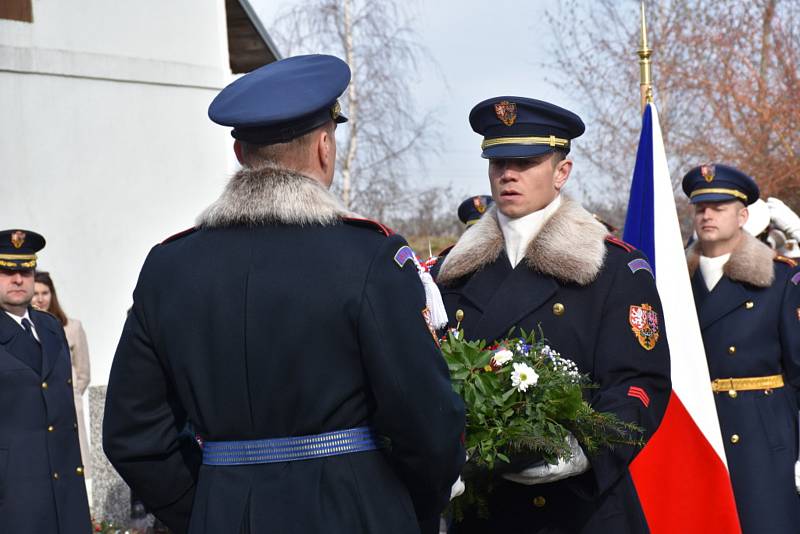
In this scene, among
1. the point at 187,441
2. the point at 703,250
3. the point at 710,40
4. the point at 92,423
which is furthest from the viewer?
the point at 710,40

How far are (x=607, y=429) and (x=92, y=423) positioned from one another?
696 cm

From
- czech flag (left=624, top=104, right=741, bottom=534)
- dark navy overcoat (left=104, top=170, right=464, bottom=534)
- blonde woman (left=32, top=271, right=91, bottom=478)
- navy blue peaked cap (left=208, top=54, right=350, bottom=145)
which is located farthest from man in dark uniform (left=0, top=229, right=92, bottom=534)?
navy blue peaked cap (left=208, top=54, right=350, bottom=145)

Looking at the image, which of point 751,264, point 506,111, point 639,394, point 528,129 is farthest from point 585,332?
point 751,264

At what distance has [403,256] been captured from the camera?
286 cm

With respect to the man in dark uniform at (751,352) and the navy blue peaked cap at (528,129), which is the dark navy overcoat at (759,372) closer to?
the man in dark uniform at (751,352)

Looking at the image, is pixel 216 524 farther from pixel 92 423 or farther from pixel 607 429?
pixel 92 423

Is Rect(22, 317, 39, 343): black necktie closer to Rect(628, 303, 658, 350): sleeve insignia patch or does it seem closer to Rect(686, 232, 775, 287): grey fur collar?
Rect(686, 232, 775, 287): grey fur collar

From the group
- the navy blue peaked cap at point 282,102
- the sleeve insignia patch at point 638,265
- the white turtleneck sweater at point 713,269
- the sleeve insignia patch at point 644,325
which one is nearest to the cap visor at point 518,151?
the sleeve insignia patch at point 638,265

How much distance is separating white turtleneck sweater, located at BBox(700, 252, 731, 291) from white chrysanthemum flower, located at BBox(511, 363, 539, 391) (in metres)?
3.16

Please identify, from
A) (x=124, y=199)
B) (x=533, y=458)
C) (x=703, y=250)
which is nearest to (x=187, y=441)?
(x=533, y=458)

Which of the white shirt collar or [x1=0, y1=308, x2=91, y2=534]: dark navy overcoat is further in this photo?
the white shirt collar

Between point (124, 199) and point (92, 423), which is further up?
point (124, 199)

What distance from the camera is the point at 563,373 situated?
359cm

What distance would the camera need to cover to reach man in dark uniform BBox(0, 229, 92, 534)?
22.2ft
